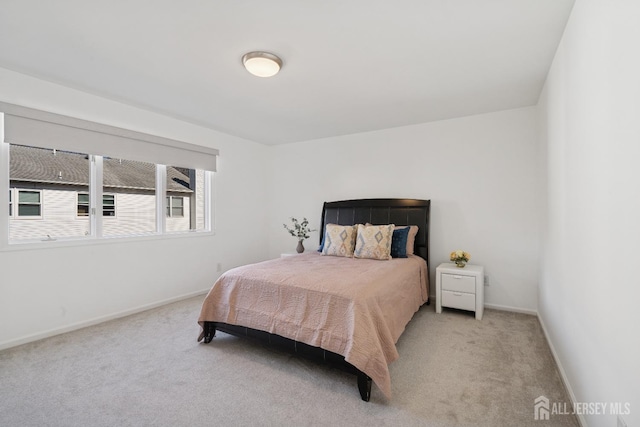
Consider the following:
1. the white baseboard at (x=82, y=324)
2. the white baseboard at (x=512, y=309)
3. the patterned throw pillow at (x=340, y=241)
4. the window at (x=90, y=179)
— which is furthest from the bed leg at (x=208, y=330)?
the white baseboard at (x=512, y=309)

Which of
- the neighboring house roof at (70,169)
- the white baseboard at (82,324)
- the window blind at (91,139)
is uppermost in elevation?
the window blind at (91,139)

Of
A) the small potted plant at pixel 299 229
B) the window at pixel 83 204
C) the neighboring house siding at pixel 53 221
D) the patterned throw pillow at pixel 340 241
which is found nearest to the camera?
the neighboring house siding at pixel 53 221

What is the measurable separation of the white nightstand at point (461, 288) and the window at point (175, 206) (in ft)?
11.2

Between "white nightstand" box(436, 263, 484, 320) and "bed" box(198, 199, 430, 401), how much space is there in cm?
32

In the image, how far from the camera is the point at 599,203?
136cm

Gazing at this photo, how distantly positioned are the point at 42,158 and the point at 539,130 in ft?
16.4

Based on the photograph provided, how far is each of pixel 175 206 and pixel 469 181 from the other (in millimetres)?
3856

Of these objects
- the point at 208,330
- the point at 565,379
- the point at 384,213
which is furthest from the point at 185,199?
the point at 565,379

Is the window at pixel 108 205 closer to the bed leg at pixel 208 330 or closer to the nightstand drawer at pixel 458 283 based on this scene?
the bed leg at pixel 208 330

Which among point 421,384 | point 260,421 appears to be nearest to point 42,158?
point 260,421

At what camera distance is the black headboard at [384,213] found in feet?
12.1

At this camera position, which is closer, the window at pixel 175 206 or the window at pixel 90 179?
the window at pixel 90 179

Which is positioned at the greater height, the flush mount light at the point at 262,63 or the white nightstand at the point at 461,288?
the flush mount light at the point at 262,63

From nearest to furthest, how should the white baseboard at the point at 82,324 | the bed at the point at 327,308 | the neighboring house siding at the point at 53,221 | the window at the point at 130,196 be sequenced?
the bed at the point at 327,308 < the white baseboard at the point at 82,324 < the neighboring house siding at the point at 53,221 < the window at the point at 130,196
